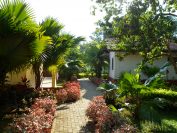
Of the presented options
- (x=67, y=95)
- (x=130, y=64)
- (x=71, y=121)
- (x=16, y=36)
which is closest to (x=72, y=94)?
(x=67, y=95)

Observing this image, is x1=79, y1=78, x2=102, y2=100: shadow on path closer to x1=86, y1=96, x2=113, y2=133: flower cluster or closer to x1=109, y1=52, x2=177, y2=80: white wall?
x1=109, y1=52, x2=177, y2=80: white wall

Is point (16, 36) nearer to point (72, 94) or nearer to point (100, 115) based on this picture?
point (100, 115)

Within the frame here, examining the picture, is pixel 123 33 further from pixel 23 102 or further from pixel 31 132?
pixel 31 132

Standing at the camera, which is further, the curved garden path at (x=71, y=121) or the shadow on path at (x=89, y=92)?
the shadow on path at (x=89, y=92)

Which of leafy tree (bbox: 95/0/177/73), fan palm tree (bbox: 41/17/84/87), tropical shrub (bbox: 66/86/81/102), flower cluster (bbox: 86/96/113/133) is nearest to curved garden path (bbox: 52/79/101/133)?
flower cluster (bbox: 86/96/113/133)

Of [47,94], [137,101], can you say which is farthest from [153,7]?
[47,94]

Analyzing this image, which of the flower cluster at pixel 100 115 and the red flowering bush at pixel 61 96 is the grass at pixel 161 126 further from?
the red flowering bush at pixel 61 96

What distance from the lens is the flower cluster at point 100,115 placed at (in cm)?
768

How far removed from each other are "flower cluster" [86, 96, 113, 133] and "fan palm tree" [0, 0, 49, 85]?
2.80m

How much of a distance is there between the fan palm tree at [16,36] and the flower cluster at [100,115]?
110 inches

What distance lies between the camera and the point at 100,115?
A: 887cm

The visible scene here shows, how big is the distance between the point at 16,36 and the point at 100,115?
3.44 metres

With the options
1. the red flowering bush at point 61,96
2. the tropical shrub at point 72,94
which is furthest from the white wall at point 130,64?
the red flowering bush at point 61,96

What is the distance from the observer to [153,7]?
1091 centimetres
